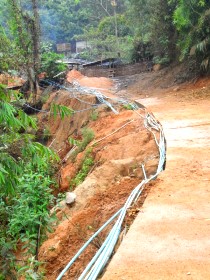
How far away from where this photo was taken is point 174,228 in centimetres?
304

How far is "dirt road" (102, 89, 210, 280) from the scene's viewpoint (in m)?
2.48

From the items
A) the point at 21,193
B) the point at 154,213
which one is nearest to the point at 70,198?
the point at 21,193

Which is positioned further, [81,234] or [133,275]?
[81,234]

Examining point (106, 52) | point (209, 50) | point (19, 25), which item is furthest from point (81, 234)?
point (106, 52)

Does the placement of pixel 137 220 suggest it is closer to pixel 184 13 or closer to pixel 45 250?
pixel 45 250

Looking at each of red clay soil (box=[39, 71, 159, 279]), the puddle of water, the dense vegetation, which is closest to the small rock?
red clay soil (box=[39, 71, 159, 279])

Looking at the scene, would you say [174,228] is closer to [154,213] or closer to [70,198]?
[154,213]

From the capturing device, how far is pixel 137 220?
3254 mm

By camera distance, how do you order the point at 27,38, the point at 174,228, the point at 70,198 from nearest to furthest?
the point at 174,228 < the point at 70,198 < the point at 27,38

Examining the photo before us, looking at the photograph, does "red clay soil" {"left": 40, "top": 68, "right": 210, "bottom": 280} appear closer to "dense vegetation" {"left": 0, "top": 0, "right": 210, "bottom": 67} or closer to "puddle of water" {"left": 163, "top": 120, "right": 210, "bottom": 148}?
"puddle of water" {"left": 163, "top": 120, "right": 210, "bottom": 148}

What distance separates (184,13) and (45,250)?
34.0ft

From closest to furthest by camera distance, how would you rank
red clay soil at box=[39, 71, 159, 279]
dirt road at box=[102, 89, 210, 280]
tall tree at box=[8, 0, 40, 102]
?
dirt road at box=[102, 89, 210, 280] → red clay soil at box=[39, 71, 159, 279] → tall tree at box=[8, 0, 40, 102]

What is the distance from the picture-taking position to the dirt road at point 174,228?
8.14 feet

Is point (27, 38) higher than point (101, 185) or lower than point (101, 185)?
higher
